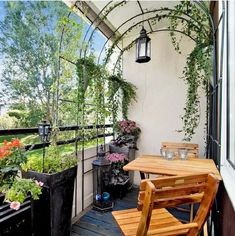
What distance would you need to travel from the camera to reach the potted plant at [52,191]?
5.70 ft

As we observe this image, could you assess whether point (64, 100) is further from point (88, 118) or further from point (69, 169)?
point (69, 169)

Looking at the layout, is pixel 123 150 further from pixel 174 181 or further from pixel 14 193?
pixel 174 181

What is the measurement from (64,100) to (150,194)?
1808 mm

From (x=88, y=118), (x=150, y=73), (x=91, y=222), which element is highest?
(x=150, y=73)

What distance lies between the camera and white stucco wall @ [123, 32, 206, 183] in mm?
3549

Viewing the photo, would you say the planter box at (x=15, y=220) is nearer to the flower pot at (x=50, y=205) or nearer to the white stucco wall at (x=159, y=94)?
the flower pot at (x=50, y=205)

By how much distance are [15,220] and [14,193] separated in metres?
0.17

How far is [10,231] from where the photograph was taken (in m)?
1.33

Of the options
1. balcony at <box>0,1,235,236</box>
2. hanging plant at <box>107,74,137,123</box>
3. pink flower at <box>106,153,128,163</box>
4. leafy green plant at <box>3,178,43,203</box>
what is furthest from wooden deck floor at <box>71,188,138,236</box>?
hanging plant at <box>107,74,137,123</box>

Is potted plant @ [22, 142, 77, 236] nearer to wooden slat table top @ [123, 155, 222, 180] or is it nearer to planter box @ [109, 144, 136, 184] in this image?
wooden slat table top @ [123, 155, 222, 180]

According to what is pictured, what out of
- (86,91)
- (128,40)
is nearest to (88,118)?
(86,91)

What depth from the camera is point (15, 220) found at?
135 centimetres

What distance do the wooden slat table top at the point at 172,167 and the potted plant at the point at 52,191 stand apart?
0.58 m

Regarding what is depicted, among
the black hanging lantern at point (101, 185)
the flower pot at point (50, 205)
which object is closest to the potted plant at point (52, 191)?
the flower pot at point (50, 205)
